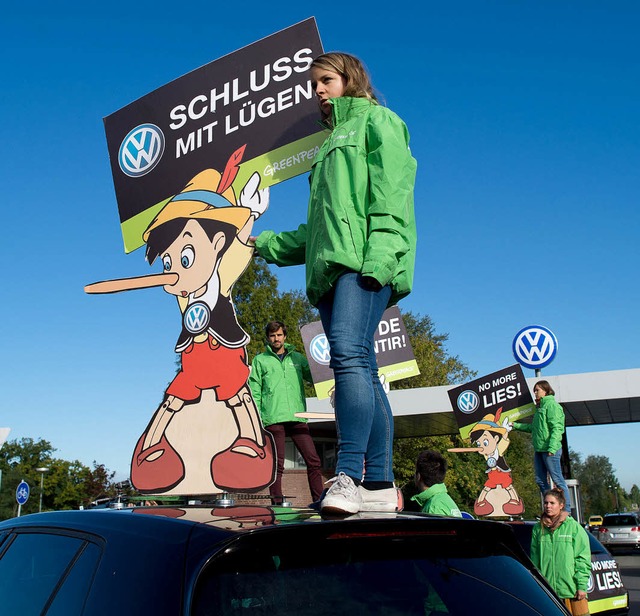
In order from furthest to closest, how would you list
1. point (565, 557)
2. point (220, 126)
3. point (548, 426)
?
point (548, 426), point (220, 126), point (565, 557)

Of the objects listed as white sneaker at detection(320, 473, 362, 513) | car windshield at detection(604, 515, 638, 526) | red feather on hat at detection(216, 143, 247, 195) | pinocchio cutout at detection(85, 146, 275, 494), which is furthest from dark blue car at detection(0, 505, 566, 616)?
car windshield at detection(604, 515, 638, 526)

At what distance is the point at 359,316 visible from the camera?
346cm

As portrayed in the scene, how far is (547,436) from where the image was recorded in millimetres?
11586

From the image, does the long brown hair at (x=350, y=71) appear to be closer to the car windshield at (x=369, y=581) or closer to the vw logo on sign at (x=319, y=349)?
the car windshield at (x=369, y=581)

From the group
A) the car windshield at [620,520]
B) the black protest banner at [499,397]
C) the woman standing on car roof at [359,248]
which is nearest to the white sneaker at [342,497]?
the woman standing on car roof at [359,248]

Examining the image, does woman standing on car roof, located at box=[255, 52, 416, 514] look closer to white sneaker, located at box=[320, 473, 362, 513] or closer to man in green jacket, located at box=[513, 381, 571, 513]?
white sneaker, located at box=[320, 473, 362, 513]

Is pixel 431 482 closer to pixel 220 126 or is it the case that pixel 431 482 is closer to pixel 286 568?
pixel 220 126

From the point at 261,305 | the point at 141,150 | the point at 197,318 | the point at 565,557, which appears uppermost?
the point at 261,305

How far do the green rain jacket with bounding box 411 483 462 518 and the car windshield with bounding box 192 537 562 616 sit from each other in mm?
4304

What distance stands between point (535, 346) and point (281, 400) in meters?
13.5

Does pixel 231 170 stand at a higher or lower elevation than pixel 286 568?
higher

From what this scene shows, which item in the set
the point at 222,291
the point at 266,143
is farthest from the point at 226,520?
the point at 266,143

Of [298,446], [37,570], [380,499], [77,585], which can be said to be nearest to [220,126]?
[298,446]

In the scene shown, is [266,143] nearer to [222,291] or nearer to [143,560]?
[222,291]
